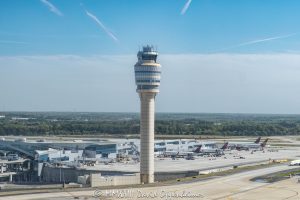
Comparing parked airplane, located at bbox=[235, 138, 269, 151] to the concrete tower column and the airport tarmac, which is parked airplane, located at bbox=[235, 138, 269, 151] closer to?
the airport tarmac

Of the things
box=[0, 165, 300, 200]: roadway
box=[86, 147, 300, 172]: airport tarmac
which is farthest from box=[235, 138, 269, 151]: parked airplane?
box=[0, 165, 300, 200]: roadway

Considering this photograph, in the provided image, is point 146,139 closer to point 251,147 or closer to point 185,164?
point 185,164

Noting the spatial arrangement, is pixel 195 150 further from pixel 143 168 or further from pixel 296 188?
pixel 296 188

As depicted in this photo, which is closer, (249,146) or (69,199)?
(69,199)

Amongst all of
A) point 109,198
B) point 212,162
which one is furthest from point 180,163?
point 109,198

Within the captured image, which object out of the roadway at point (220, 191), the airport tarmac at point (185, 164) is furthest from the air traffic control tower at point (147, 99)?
the airport tarmac at point (185, 164)

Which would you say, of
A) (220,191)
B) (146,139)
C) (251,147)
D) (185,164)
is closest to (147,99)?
(146,139)
